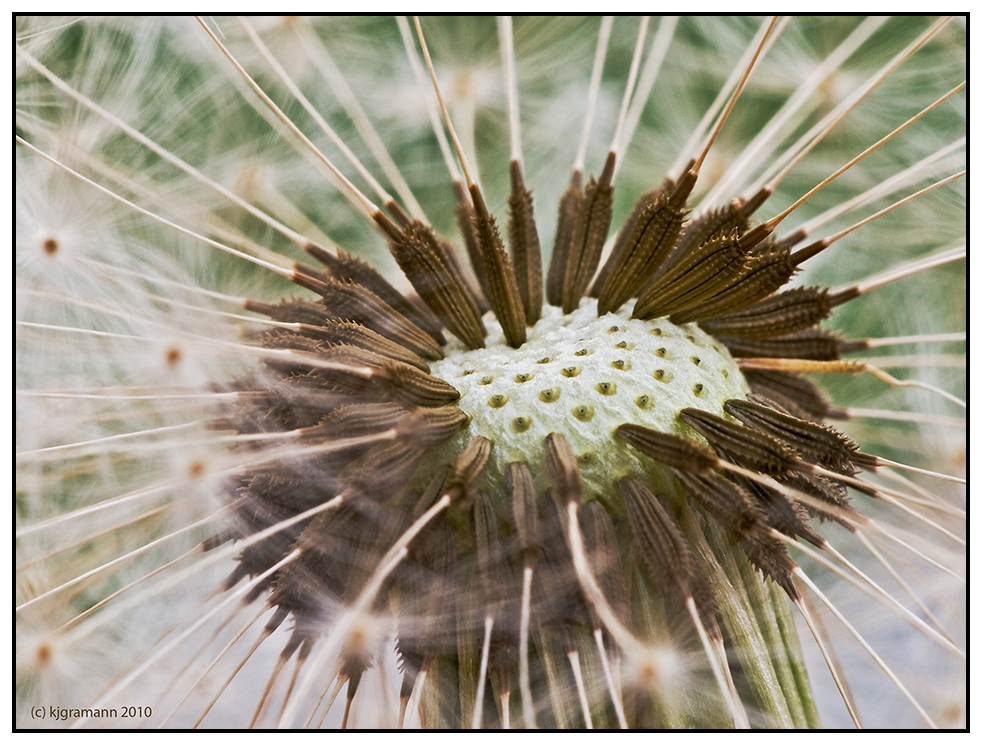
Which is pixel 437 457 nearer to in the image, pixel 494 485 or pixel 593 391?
pixel 494 485

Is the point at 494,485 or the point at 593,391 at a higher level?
the point at 593,391

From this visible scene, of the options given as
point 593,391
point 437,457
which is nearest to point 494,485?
point 437,457
